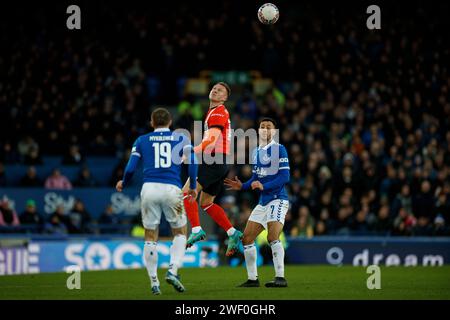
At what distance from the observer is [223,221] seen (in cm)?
1524

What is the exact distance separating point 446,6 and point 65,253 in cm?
1590

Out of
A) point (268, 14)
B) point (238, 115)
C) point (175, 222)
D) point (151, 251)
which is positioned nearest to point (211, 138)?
point (175, 222)

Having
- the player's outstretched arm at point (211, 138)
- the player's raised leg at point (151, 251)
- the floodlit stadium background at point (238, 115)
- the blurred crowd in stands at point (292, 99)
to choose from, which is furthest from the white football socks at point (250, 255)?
the blurred crowd in stands at point (292, 99)

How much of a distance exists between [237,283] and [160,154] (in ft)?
11.6

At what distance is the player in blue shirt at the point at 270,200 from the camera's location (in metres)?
14.8

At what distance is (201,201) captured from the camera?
15.4 m

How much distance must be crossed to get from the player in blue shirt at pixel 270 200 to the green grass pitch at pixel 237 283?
1.55ft

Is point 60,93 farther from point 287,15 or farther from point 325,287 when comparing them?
point 325,287

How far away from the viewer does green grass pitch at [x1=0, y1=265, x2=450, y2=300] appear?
1358cm

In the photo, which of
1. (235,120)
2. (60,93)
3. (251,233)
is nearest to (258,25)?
(235,120)

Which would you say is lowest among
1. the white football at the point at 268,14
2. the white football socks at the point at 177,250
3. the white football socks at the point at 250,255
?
the white football socks at the point at 250,255

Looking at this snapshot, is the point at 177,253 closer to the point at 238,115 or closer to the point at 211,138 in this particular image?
the point at 211,138

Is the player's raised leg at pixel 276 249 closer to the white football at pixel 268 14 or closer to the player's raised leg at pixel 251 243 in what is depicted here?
the player's raised leg at pixel 251 243

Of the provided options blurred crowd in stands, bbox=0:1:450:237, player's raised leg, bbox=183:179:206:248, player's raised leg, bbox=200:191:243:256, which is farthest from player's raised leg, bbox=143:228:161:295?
blurred crowd in stands, bbox=0:1:450:237
